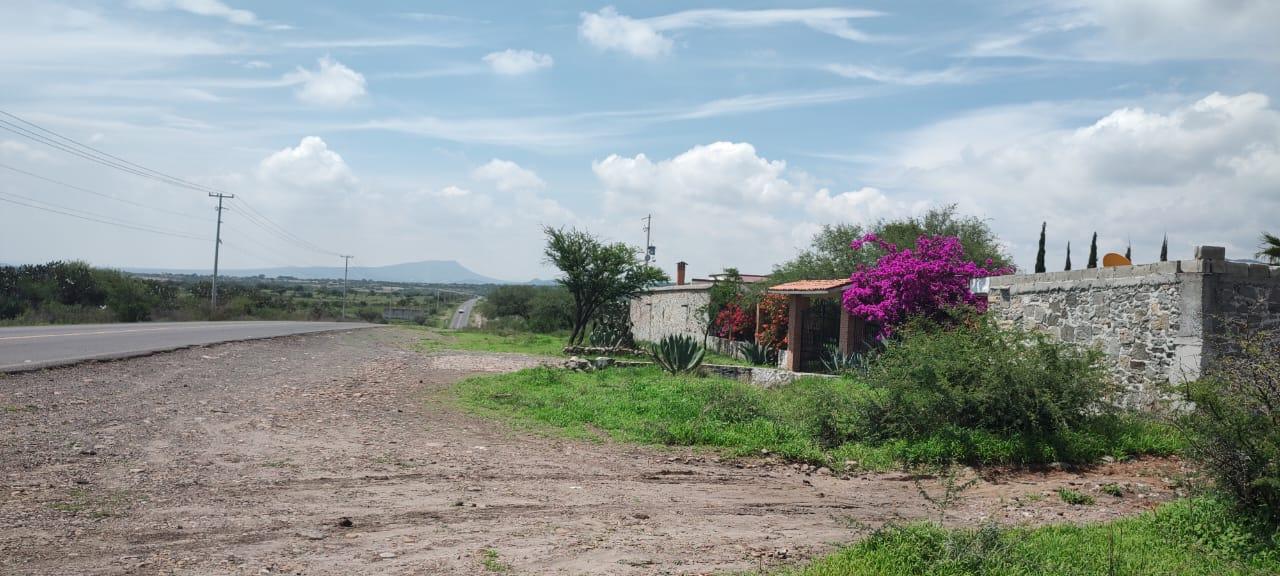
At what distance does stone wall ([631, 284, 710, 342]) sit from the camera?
31.7 meters

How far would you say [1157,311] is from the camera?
1054 cm

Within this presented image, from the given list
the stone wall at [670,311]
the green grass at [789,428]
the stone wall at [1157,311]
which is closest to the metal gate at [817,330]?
the green grass at [789,428]

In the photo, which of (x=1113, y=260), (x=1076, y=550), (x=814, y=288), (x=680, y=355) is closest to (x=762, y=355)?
(x=814, y=288)

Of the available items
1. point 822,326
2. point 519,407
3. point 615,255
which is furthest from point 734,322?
point 519,407

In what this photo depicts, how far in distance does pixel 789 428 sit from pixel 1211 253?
559 centimetres

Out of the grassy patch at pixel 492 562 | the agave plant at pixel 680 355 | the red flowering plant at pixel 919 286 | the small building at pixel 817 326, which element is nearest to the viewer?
the grassy patch at pixel 492 562

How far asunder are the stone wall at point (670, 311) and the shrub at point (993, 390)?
19027 millimetres

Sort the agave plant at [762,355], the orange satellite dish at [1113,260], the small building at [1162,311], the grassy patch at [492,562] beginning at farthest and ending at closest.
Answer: the agave plant at [762,355] → the orange satellite dish at [1113,260] → the small building at [1162,311] → the grassy patch at [492,562]

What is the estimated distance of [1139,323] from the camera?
426 inches

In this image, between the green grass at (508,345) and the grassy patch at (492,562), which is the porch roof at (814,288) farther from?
the grassy patch at (492,562)

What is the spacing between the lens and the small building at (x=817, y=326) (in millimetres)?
19906

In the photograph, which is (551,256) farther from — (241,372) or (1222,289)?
(1222,289)

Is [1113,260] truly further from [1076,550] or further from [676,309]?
[676,309]

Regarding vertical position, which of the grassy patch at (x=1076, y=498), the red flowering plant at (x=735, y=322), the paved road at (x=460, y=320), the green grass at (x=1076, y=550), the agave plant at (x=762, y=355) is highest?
the red flowering plant at (x=735, y=322)
